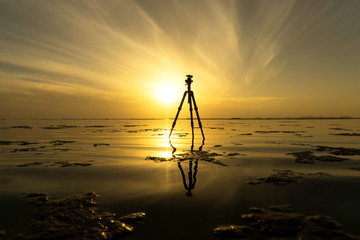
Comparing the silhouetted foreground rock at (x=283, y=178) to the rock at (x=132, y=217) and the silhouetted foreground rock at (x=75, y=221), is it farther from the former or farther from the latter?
the silhouetted foreground rock at (x=75, y=221)

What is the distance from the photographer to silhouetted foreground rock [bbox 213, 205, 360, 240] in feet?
10.8

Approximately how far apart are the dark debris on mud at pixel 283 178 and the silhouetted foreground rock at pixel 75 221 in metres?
4.15

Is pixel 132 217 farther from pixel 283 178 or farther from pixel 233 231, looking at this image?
pixel 283 178

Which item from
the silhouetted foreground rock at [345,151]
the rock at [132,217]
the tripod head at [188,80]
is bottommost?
the silhouetted foreground rock at [345,151]

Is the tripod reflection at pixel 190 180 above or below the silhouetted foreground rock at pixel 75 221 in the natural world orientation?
below

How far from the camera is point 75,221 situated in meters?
3.84

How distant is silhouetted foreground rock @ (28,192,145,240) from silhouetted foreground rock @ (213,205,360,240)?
1743mm

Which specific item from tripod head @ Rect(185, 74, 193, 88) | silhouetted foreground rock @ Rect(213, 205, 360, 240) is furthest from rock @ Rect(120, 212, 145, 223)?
tripod head @ Rect(185, 74, 193, 88)

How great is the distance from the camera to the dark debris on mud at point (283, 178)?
6.30 metres

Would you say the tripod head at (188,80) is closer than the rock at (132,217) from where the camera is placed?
No

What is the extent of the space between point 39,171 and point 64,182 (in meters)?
2.30

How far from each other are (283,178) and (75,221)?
6.11 meters

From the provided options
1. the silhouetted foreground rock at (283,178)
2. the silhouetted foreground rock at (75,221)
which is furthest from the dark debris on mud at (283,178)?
the silhouetted foreground rock at (75,221)

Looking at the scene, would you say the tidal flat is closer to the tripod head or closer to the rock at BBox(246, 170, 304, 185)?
the rock at BBox(246, 170, 304, 185)
